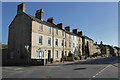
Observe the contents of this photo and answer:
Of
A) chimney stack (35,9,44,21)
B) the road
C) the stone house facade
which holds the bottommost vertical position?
the road

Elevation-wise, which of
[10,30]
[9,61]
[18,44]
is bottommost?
[9,61]

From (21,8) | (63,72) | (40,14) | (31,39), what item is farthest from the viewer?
(40,14)

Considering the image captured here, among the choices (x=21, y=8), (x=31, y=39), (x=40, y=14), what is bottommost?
(x=31, y=39)

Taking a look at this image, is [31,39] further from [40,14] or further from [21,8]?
[40,14]

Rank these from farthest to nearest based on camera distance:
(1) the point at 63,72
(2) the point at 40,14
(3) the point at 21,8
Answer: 1. (2) the point at 40,14
2. (3) the point at 21,8
3. (1) the point at 63,72

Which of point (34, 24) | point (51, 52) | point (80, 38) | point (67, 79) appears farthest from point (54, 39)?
point (67, 79)

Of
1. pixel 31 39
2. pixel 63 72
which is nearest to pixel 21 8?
pixel 31 39

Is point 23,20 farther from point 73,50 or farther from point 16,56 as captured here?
point 73,50

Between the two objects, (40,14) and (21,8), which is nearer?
A: (21,8)

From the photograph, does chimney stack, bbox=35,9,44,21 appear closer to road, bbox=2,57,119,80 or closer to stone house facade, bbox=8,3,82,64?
stone house facade, bbox=8,3,82,64

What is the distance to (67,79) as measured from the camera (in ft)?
44.2

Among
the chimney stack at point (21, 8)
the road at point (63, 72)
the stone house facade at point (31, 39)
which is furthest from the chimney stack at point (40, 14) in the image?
the road at point (63, 72)

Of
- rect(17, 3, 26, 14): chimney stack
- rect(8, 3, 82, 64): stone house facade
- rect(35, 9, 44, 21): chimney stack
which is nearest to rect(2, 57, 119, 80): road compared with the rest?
rect(8, 3, 82, 64): stone house facade

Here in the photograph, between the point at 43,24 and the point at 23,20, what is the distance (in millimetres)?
4516
